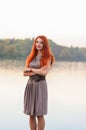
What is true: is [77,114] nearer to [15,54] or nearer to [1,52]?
[15,54]

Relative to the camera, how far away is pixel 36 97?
3.10 meters

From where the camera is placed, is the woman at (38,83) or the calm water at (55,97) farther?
the calm water at (55,97)

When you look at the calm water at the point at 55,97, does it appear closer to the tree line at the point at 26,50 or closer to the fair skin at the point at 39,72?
the tree line at the point at 26,50

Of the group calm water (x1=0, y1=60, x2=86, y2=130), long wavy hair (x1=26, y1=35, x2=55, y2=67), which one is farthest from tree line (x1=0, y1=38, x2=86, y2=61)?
long wavy hair (x1=26, y1=35, x2=55, y2=67)

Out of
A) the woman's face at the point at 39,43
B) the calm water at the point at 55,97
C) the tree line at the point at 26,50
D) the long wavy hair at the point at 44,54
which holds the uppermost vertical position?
the woman's face at the point at 39,43

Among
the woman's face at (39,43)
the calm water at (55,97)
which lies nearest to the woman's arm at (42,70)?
the woman's face at (39,43)

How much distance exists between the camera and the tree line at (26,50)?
21.0 ft

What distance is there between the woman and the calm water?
1.25 m

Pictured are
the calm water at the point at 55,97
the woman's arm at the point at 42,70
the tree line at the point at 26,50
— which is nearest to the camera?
the woman's arm at the point at 42,70

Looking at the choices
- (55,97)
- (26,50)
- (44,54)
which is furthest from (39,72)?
(26,50)

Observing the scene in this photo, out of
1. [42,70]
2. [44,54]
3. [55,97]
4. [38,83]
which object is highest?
[44,54]

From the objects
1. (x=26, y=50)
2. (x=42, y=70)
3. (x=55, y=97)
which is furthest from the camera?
(x=26, y=50)

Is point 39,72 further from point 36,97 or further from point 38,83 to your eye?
point 36,97

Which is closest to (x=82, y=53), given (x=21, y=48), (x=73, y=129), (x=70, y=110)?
(x=21, y=48)
